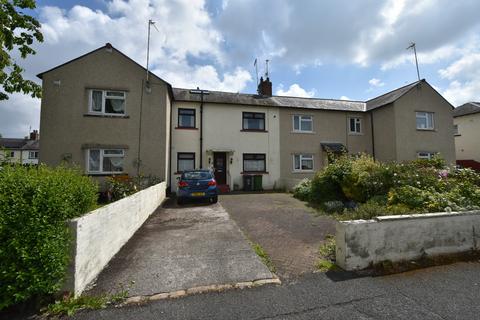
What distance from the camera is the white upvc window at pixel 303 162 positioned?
16531 millimetres

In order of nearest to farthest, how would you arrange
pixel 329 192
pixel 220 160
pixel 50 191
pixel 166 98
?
pixel 50 191, pixel 329 192, pixel 166 98, pixel 220 160

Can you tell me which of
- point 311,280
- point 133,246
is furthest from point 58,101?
point 311,280

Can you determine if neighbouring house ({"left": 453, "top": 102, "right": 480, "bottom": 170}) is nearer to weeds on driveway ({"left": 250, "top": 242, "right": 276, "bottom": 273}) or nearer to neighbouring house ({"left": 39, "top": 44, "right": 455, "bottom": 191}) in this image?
neighbouring house ({"left": 39, "top": 44, "right": 455, "bottom": 191})

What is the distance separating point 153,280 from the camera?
359cm

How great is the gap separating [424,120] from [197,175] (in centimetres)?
1650

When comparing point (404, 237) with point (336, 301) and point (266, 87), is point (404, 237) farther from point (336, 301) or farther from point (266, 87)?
point (266, 87)

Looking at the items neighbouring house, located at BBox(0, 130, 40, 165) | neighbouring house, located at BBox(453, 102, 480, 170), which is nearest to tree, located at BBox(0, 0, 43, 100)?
neighbouring house, located at BBox(453, 102, 480, 170)

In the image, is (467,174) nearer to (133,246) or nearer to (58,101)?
(133,246)

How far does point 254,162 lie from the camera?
15.9 metres

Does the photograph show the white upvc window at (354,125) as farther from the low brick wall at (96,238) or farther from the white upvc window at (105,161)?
the low brick wall at (96,238)

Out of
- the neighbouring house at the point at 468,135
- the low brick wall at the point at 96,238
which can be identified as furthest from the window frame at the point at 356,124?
the low brick wall at the point at 96,238

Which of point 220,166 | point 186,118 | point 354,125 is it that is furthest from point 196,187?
point 354,125

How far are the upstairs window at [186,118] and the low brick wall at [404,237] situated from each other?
1235cm

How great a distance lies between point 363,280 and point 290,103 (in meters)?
15.2
